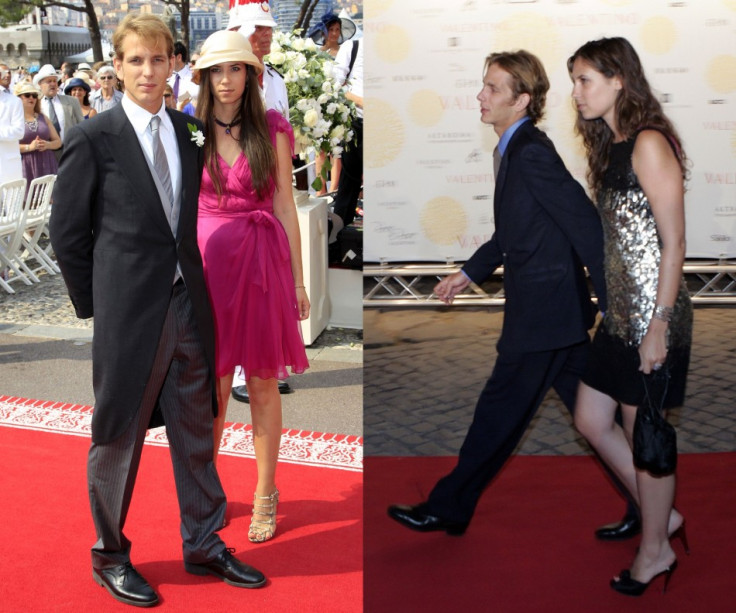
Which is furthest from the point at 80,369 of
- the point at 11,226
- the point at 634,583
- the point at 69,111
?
the point at 69,111

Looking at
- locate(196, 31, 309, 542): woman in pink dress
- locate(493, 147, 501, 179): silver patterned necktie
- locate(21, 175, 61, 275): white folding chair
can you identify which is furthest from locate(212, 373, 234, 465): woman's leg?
locate(21, 175, 61, 275): white folding chair

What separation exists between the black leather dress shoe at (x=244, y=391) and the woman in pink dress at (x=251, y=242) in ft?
3.93

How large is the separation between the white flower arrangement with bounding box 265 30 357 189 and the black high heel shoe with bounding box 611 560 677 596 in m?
2.97

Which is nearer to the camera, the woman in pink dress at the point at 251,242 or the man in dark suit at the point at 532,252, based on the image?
the man in dark suit at the point at 532,252

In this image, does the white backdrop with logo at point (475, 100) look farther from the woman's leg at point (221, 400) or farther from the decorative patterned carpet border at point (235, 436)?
the decorative patterned carpet border at point (235, 436)

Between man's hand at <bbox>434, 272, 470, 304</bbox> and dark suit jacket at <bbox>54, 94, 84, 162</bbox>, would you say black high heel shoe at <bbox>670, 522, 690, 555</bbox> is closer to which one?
man's hand at <bbox>434, 272, 470, 304</bbox>

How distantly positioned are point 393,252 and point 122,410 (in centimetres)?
114

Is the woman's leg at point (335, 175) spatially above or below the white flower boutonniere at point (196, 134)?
below

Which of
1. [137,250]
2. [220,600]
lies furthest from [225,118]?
[220,600]

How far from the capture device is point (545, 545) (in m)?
1.63

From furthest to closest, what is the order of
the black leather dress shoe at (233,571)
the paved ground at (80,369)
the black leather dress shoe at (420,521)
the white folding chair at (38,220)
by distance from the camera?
the white folding chair at (38,220)
the paved ground at (80,369)
the black leather dress shoe at (233,571)
the black leather dress shoe at (420,521)

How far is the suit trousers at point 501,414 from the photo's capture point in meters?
1.40

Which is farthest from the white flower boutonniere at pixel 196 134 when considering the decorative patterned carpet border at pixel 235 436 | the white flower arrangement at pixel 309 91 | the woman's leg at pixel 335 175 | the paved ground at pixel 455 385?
the woman's leg at pixel 335 175

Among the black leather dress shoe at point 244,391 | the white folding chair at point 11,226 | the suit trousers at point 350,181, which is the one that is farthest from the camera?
the white folding chair at point 11,226
